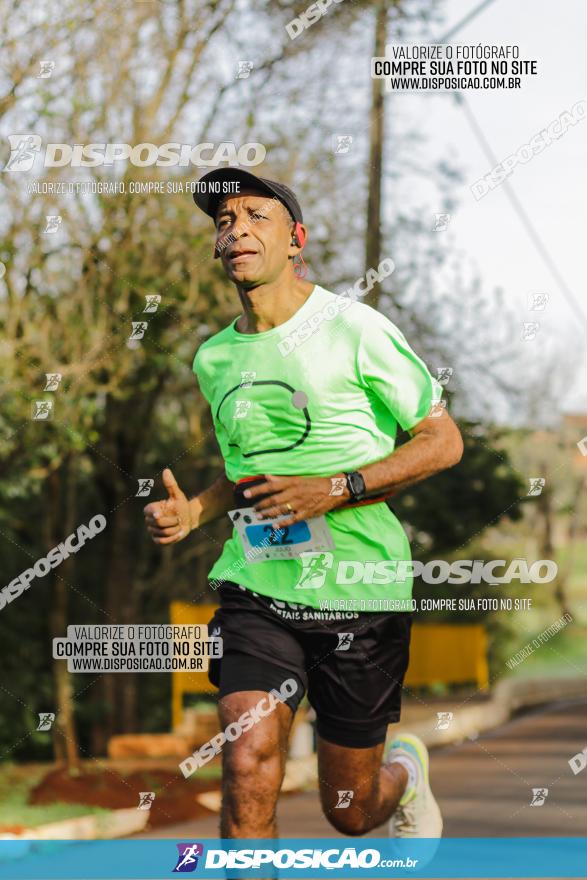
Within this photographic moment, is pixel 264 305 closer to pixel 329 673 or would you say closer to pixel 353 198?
pixel 329 673

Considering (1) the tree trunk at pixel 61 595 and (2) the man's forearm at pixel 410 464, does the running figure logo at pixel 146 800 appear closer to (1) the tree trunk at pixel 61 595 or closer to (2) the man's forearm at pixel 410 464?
(2) the man's forearm at pixel 410 464

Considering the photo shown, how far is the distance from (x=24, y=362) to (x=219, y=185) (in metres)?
6.63

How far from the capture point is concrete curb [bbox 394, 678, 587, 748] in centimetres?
1838

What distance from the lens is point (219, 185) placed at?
16.4ft

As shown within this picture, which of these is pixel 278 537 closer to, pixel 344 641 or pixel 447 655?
pixel 344 641

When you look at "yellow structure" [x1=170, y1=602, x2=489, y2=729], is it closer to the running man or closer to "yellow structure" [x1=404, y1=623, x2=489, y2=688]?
"yellow structure" [x1=404, y1=623, x2=489, y2=688]

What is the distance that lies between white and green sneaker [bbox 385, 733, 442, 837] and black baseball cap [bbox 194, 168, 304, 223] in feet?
7.00

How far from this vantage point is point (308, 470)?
4793 mm

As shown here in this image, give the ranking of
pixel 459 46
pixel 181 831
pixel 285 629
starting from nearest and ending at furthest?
pixel 285 629 < pixel 459 46 < pixel 181 831

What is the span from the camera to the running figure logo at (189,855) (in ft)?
20.1

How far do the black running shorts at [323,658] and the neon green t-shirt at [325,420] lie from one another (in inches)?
2.3

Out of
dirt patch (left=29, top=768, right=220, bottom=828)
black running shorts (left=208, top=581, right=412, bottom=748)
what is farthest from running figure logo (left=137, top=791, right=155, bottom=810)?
black running shorts (left=208, top=581, right=412, bottom=748)

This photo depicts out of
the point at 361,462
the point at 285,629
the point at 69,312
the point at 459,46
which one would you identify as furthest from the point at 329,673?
the point at 69,312

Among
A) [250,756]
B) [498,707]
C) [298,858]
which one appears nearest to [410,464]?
[250,756]
